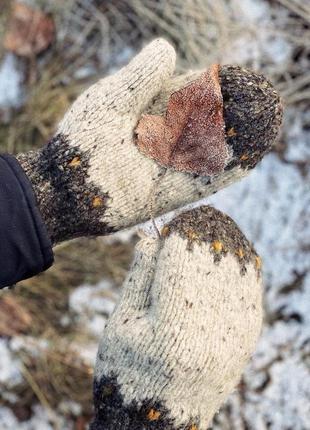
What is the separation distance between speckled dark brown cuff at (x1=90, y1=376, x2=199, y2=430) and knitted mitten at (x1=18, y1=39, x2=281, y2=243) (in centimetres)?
26

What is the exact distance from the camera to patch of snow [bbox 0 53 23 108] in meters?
1.77

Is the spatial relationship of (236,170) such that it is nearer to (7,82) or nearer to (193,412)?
(193,412)

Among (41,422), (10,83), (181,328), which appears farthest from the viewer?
(10,83)

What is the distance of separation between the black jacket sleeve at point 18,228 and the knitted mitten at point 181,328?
0.51ft

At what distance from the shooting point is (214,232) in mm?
993

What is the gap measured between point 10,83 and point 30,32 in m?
0.16

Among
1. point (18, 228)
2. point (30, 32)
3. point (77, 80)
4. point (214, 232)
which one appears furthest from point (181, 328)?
point (30, 32)

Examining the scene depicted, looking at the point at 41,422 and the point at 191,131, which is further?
the point at 41,422

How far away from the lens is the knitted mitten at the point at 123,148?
980mm

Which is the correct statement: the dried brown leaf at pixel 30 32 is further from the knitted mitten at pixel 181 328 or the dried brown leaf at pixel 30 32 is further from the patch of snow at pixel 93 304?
the knitted mitten at pixel 181 328

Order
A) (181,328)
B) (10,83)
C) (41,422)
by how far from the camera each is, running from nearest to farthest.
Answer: (181,328)
(41,422)
(10,83)

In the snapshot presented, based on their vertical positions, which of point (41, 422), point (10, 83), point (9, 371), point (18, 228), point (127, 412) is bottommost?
point (41, 422)

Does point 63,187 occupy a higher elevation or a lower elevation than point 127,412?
higher

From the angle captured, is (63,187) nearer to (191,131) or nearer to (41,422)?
(191,131)
